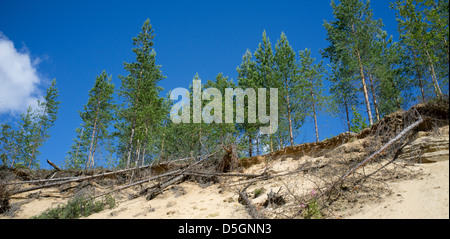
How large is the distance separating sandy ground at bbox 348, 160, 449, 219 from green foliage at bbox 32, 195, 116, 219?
691 centimetres

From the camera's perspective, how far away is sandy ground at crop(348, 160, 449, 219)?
8.43 feet

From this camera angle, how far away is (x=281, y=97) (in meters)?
17.2

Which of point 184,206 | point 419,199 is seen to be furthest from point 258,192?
point 419,199

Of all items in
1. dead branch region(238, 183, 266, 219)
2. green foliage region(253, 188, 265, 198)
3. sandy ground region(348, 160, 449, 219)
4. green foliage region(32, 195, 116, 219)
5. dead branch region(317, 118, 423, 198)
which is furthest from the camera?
green foliage region(32, 195, 116, 219)

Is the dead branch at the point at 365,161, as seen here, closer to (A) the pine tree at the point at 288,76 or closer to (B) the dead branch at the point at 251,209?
(B) the dead branch at the point at 251,209

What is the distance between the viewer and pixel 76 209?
682 centimetres

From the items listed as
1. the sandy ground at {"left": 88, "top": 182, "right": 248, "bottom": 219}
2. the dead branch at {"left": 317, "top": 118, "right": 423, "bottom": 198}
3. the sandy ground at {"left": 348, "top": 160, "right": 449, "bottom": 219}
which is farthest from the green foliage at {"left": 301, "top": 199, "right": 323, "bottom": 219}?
the sandy ground at {"left": 88, "top": 182, "right": 248, "bottom": 219}

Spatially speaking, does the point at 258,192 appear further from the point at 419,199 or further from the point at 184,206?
the point at 419,199

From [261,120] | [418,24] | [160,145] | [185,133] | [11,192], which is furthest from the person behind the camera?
[160,145]

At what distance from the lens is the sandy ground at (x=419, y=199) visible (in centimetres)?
257

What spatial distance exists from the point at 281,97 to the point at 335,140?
949 cm

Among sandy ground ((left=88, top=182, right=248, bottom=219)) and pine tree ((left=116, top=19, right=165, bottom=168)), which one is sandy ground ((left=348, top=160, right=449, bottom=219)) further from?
pine tree ((left=116, top=19, right=165, bottom=168))
